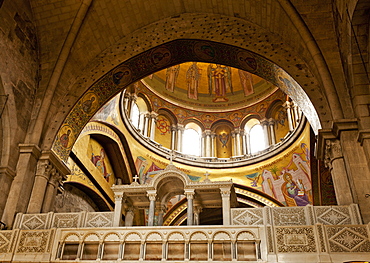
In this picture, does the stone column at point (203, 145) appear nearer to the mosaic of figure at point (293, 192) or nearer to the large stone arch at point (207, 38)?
the mosaic of figure at point (293, 192)

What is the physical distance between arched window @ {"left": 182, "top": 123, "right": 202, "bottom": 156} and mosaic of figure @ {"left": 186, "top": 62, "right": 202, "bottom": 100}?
196cm

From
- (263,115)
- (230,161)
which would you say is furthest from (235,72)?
(230,161)

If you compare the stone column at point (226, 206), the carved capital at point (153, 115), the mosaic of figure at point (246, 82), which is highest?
the mosaic of figure at point (246, 82)

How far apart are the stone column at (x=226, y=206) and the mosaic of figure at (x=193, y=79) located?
13667 mm

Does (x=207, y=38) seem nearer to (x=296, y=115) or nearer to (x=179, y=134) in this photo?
(x=296, y=115)

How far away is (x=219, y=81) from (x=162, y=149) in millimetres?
6225

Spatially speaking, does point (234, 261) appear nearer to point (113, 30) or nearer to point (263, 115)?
point (113, 30)

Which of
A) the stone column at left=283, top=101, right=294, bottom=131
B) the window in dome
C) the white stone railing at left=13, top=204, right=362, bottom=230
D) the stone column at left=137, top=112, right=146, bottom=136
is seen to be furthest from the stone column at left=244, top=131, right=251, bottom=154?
the white stone railing at left=13, top=204, right=362, bottom=230

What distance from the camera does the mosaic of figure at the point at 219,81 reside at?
24.2 metres

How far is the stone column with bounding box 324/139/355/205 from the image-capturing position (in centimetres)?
991

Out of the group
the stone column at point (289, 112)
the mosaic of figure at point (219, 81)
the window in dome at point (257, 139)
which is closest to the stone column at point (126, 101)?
the mosaic of figure at point (219, 81)

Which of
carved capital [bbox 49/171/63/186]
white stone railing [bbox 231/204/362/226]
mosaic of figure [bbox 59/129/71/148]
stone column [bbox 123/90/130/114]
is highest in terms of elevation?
stone column [bbox 123/90/130/114]

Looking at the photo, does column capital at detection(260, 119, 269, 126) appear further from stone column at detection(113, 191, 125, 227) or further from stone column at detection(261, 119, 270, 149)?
stone column at detection(113, 191, 125, 227)

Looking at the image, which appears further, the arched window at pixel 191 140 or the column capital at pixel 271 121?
the arched window at pixel 191 140
